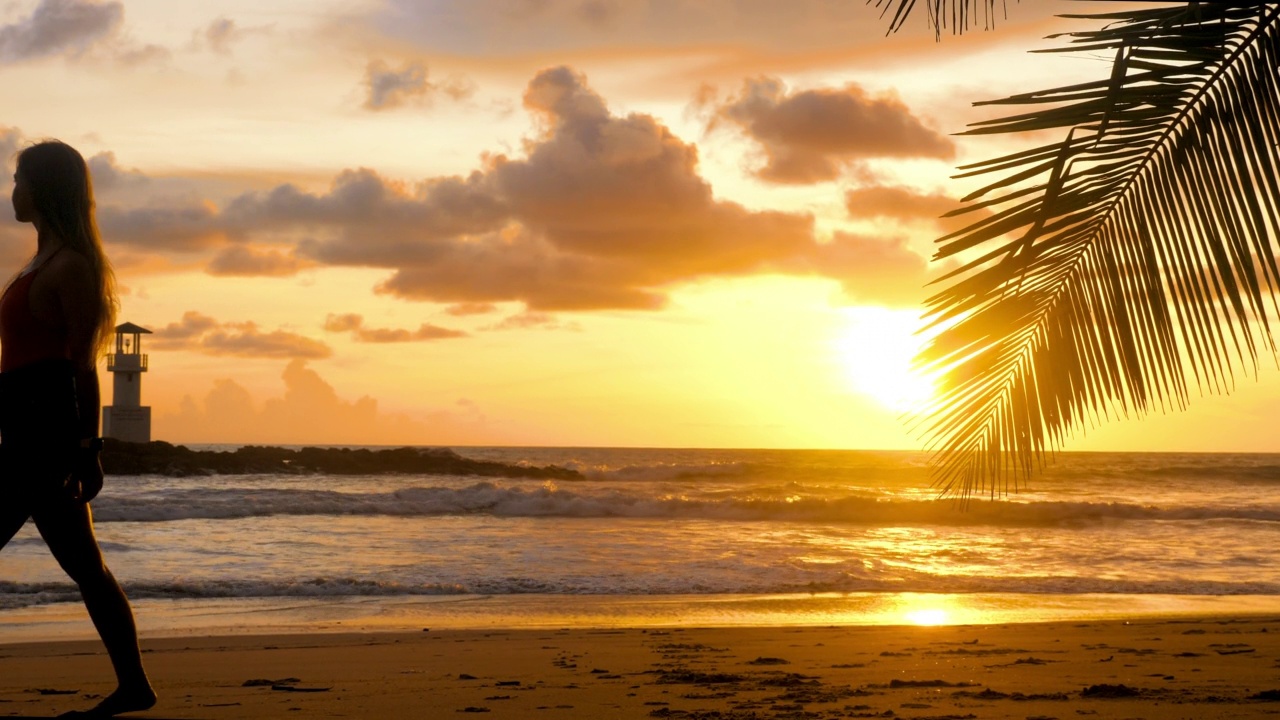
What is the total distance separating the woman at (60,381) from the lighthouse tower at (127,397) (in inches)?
1938

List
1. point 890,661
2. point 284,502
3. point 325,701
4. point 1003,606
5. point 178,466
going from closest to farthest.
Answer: point 325,701, point 890,661, point 1003,606, point 284,502, point 178,466

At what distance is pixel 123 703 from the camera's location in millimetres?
3363

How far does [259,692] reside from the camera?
5.29 metres

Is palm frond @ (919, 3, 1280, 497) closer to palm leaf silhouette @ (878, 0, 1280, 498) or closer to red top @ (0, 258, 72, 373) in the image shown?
palm leaf silhouette @ (878, 0, 1280, 498)

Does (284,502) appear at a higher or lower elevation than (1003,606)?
higher

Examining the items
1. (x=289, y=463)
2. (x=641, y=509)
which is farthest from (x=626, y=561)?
(x=289, y=463)

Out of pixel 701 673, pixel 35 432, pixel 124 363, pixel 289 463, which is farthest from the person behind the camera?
pixel 124 363

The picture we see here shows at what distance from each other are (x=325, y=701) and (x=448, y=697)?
0.59 metres

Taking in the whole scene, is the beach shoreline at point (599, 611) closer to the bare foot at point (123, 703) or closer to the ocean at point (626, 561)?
the ocean at point (626, 561)

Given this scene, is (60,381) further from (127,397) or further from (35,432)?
(127,397)

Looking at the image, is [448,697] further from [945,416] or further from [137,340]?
[137,340]

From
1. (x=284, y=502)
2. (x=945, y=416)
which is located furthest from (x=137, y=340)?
(x=945, y=416)

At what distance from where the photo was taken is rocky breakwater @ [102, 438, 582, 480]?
A: 3819cm

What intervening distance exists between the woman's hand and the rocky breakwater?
37466mm
